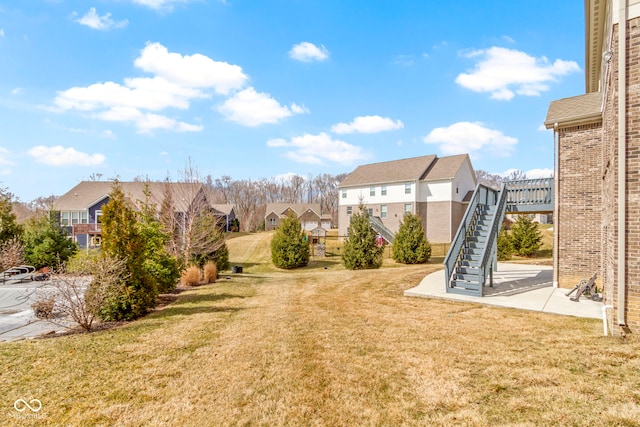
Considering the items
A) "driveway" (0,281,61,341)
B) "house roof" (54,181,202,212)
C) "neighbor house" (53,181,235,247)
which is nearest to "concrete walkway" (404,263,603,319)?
"driveway" (0,281,61,341)

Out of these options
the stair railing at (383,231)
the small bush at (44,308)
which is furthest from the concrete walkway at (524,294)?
the stair railing at (383,231)

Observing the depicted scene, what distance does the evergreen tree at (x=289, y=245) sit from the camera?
76.2 feet

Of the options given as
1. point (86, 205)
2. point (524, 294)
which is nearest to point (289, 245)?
point (524, 294)

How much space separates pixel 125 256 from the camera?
8328 millimetres

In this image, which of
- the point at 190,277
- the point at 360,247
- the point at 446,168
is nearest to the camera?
the point at 190,277

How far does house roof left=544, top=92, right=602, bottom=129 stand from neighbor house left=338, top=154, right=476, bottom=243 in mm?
19335

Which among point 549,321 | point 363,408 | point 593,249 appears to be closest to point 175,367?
point 363,408

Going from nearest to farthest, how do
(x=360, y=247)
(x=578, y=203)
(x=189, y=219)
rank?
(x=578, y=203)
(x=189, y=219)
(x=360, y=247)

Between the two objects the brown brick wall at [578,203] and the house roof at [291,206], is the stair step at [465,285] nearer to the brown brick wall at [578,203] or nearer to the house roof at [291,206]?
the brown brick wall at [578,203]

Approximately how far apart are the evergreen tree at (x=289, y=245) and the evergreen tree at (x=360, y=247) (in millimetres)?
4623

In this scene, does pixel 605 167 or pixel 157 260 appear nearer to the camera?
pixel 605 167

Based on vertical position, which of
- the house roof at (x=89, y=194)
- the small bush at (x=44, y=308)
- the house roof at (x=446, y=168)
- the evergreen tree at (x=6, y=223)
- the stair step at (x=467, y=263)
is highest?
the house roof at (x=446, y=168)

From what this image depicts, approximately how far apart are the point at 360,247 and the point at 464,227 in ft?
30.7

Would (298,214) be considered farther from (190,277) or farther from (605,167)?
(605,167)
